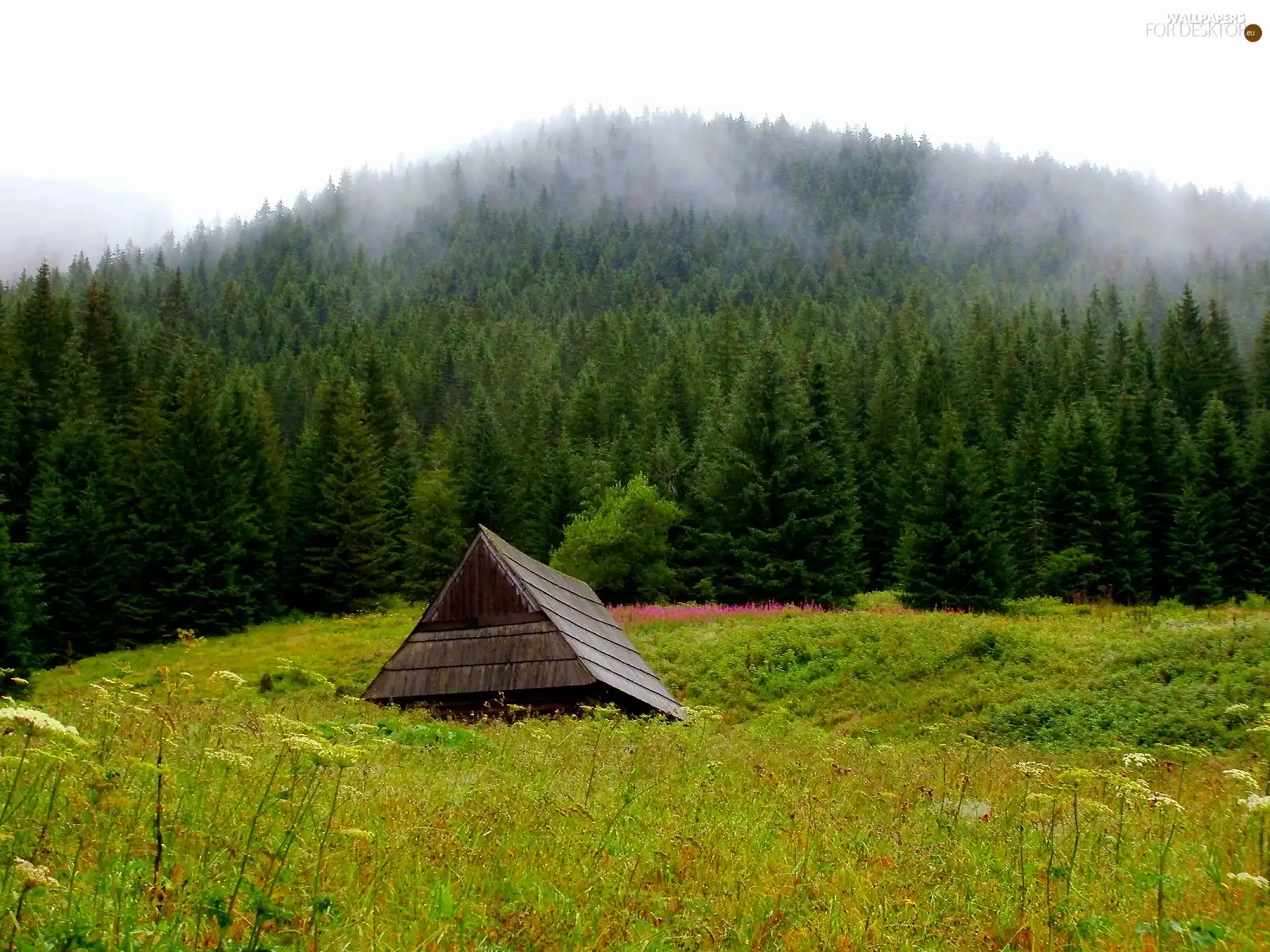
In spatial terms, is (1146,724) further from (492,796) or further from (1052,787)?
(492,796)

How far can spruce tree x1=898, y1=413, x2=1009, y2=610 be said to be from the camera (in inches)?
1651

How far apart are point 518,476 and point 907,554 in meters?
36.8

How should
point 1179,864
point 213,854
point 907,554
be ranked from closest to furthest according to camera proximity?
1. point 213,854
2. point 1179,864
3. point 907,554

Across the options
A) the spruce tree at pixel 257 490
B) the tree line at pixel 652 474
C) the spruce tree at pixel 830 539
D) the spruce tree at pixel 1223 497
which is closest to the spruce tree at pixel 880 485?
the tree line at pixel 652 474

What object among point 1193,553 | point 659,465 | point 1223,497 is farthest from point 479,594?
point 1223,497

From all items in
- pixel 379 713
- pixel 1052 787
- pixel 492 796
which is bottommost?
pixel 379 713

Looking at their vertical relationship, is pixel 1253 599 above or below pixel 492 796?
below

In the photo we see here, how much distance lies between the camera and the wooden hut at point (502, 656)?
1727cm

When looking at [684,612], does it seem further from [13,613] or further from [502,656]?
[13,613]

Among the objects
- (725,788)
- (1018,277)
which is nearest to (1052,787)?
(725,788)

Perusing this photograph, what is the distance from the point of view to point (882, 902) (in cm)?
→ 504

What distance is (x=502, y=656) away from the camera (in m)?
17.9

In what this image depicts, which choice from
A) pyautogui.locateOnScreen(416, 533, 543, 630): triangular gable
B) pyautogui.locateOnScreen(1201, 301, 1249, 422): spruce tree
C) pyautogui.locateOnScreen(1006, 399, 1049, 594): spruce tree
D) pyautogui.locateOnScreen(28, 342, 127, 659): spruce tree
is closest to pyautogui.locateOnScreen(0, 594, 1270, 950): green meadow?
pyautogui.locateOnScreen(416, 533, 543, 630): triangular gable

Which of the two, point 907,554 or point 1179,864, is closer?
point 1179,864
